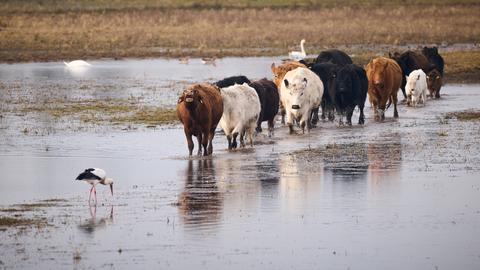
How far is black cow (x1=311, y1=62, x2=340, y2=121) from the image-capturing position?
80.6 feet

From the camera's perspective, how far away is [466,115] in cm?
2500

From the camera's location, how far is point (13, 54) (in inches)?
1841

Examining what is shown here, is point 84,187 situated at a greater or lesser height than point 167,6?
lesser

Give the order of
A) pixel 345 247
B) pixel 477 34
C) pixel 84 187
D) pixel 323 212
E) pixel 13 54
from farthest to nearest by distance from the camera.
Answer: pixel 477 34
pixel 13 54
pixel 84 187
pixel 323 212
pixel 345 247

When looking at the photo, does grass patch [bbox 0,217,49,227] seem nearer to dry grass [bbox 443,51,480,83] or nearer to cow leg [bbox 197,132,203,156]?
cow leg [bbox 197,132,203,156]

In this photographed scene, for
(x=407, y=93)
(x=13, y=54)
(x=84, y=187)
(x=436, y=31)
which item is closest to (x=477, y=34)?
(x=436, y=31)

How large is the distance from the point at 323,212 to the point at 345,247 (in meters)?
2.00

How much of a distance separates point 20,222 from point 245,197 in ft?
10.4

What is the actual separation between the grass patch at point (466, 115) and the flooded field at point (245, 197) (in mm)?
61

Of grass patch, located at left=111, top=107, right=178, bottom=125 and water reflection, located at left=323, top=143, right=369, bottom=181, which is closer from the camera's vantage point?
water reflection, located at left=323, top=143, right=369, bottom=181

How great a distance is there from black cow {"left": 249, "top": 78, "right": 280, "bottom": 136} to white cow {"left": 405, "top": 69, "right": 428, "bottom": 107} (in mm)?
5822

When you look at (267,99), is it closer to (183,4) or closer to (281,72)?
(281,72)

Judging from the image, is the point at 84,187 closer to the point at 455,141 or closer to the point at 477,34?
the point at 455,141

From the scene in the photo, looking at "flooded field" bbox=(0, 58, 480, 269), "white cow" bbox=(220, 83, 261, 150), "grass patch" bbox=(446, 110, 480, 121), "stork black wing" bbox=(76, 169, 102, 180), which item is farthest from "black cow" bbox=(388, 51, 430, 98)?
"stork black wing" bbox=(76, 169, 102, 180)
